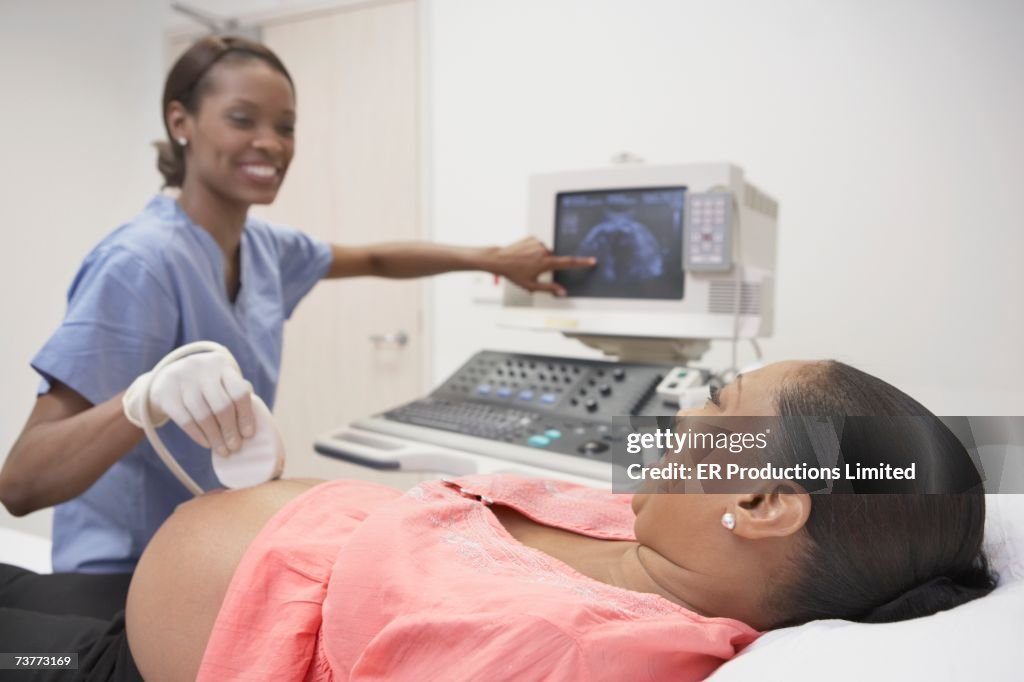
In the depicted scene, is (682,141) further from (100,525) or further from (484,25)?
(100,525)

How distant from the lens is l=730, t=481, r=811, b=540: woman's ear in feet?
2.28

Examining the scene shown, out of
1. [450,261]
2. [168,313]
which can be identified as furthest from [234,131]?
[450,261]

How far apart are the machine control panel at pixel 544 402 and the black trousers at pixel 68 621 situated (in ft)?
2.15

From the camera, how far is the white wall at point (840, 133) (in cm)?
192

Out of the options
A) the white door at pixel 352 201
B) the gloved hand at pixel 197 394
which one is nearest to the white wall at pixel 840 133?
the white door at pixel 352 201

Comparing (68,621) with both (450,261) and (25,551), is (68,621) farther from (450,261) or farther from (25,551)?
(450,261)

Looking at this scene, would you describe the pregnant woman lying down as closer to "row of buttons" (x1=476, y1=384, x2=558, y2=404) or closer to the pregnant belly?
the pregnant belly

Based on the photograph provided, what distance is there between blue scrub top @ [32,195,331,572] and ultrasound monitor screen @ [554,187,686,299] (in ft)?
2.38

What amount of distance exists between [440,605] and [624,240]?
112 centimetres

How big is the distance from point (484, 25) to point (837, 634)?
2418mm

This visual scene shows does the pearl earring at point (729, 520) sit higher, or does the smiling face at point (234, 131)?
the smiling face at point (234, 131)

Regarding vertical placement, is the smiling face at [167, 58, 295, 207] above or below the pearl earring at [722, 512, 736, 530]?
above

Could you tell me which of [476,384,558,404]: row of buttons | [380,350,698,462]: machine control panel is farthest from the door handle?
[476,384,558,404]: row of buttons

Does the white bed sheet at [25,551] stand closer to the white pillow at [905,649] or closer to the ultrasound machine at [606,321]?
the ultrasound machine at [606,321]
